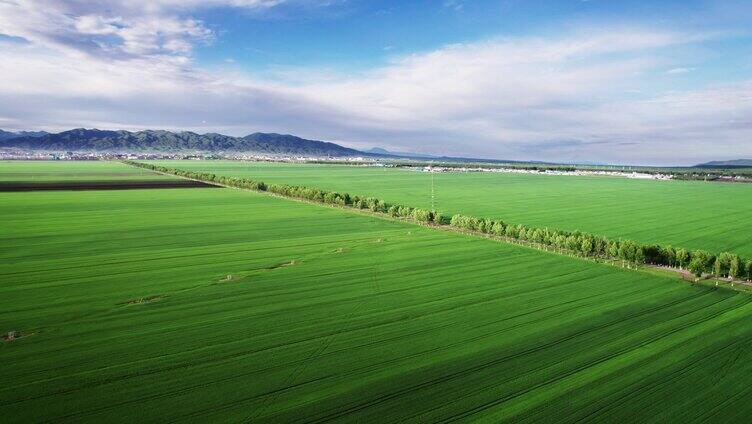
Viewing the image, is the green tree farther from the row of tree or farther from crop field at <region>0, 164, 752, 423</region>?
crop field at <region>0, 164, 752, 423</region>

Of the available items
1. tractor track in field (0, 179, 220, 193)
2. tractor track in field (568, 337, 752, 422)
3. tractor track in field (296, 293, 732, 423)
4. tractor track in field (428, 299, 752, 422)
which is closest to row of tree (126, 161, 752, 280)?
tractor track in field (428, 299, 752, 422)

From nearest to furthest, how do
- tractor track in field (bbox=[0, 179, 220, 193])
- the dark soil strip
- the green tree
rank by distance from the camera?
the green tree, tractor track in field (bbox=[0, 179, 220, 193]), the dark soil strip

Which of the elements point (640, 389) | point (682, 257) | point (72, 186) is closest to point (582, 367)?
point (640, 389)

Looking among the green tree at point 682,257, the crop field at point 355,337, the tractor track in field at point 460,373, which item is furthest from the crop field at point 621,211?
the tractor track in field at point 460,373

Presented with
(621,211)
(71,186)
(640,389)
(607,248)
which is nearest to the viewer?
(640,389)

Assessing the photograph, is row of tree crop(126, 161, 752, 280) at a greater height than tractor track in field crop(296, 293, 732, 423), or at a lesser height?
greater

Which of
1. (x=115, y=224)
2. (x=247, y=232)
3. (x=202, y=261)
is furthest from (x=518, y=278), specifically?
(x=115, y=224)

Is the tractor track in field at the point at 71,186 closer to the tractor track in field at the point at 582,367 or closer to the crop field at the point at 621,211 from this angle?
the crop field at the point at 621,211

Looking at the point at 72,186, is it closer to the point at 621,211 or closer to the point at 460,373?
the point at 460,373
